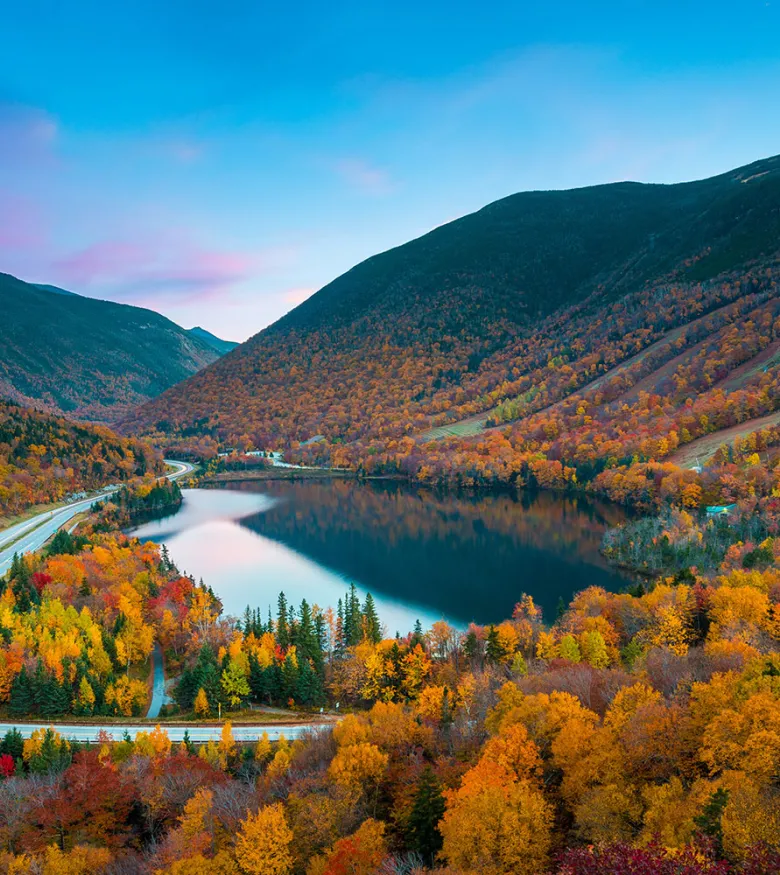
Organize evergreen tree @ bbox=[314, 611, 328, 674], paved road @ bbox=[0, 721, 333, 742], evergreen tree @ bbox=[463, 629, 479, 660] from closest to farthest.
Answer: paved road @ bbox=[0, 721, 333, 742], evergreen tree @ bbox=[463, 629, 479, 660], evergreen tree @ bbox=[314, 611, 328, 674]

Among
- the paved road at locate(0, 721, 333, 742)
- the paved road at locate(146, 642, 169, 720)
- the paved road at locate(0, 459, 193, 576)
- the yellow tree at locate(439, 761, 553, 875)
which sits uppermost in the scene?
the paved road at locate(0, 459, 193, 576)

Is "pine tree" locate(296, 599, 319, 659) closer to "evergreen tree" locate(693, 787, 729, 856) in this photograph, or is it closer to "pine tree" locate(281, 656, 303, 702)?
"pine tree" locate(281, 656, 303, 702)

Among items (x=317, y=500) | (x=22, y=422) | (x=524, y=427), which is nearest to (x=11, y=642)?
(x=317, y=500)

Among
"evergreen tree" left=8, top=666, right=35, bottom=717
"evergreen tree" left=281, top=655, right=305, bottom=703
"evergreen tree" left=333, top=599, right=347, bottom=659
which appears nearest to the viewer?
"evergreen tree" left=8, top=666, right=35, bottom=717

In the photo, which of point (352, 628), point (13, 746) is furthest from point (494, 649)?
point (13, 746)

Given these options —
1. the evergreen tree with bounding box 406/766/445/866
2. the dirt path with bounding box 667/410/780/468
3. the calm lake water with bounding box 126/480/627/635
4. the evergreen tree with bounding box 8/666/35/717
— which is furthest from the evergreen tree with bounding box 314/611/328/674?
the dirt path with bounding box 667/410/780/468

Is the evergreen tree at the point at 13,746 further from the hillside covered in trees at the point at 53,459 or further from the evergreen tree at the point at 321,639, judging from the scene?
the hillside covered in trees at the point at 53,459

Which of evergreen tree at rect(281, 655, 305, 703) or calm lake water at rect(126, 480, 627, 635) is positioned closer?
evergreen tree at rect(281, 655, 305, 703)

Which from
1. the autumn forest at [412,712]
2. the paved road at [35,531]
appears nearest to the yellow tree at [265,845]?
the autumn forest at [412,712]

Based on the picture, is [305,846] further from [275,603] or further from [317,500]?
[317,500]
